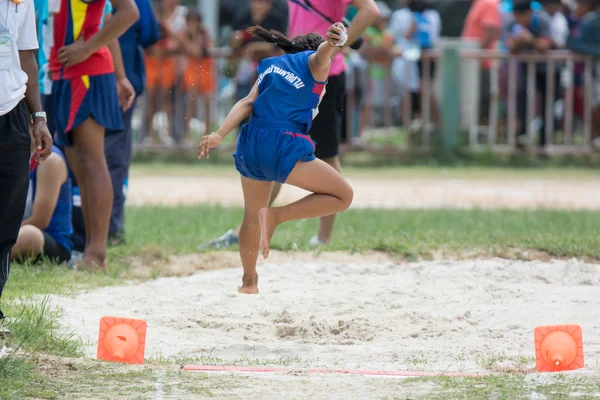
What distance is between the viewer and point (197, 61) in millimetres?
14875

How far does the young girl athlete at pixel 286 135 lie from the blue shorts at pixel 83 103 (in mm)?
1427

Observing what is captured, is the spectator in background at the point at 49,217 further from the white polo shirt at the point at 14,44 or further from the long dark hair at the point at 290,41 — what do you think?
the white polo shirt at the point at 14,44

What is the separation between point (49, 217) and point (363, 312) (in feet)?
7.77

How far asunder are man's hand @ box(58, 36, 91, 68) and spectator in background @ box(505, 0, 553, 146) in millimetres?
8770

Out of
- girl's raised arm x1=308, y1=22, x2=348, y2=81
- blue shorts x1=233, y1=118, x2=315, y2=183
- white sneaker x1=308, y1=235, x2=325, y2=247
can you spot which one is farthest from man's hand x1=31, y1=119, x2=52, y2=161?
white sneaker x1=308, y1=235, x2=325, y2=247

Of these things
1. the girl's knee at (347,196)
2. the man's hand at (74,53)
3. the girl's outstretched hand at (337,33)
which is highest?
the girl's outstretched hand at (337,33)

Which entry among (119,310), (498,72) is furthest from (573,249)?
(498,72)

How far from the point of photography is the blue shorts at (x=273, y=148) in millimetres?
6020

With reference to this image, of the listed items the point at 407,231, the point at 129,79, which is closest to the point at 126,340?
the point at 129,79

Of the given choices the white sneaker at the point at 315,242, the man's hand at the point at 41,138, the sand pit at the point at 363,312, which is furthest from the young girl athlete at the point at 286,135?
the white sneaker at the point at 315,242

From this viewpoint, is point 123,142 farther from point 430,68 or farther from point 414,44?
point 414,44

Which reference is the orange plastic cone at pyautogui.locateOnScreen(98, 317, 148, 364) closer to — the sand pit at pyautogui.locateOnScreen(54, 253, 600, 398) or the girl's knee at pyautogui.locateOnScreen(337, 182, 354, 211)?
the sand pit at pyautogui.locateOnScreen(54, 253, 600, 398)

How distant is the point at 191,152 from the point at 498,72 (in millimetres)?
4392

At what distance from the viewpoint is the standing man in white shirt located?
16.3 feet
